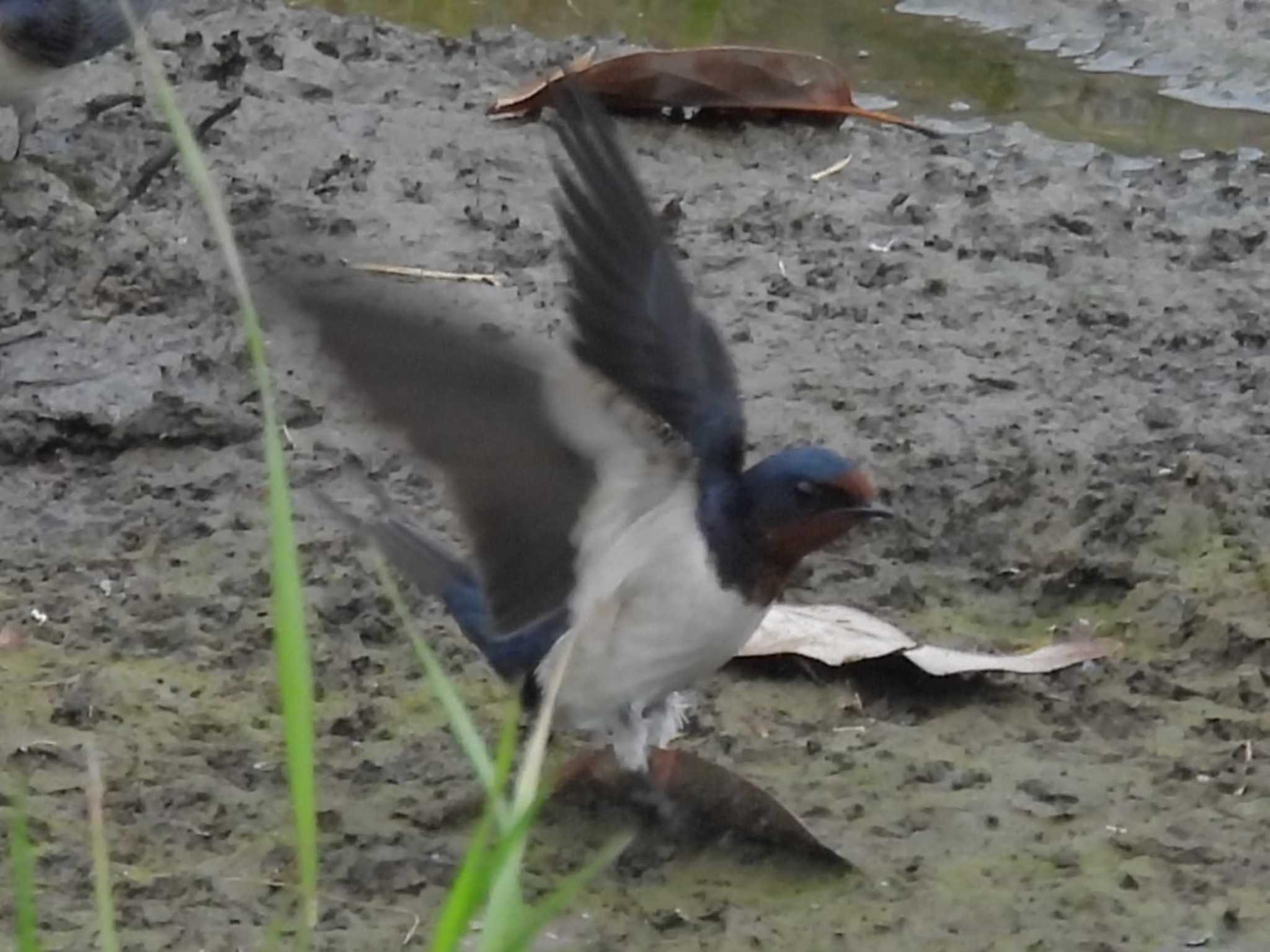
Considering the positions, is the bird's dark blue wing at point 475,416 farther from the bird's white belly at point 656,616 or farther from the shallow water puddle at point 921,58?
the shallow water puddle at point 921,58

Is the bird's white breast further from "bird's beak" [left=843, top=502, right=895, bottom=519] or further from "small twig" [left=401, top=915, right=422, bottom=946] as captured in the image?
"small twig" [left=401, top=915, right=422, bottom=946]

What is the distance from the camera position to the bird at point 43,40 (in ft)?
14.8

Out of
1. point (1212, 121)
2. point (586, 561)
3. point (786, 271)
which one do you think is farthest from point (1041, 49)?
point (586, 561)

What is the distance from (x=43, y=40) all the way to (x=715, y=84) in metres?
1.41

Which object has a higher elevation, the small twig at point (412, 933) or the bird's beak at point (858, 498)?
the bird's beak at point (858, 498)

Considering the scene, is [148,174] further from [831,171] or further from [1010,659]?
[1010,659]

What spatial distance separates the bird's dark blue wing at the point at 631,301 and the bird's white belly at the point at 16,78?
2487 millimetres

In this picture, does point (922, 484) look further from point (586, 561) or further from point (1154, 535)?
point (586, 561)

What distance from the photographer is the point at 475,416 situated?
1.96 meters

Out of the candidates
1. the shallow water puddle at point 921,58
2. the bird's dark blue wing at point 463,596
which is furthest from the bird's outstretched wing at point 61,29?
the bird's dark blue wing at point 463,596

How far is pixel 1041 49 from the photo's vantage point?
580cm

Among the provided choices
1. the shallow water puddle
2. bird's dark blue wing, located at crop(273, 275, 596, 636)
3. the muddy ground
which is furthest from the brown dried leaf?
bird's dark blue wing, located at crop(273, 275, 596, 636)

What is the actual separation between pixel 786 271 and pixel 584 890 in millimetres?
1941

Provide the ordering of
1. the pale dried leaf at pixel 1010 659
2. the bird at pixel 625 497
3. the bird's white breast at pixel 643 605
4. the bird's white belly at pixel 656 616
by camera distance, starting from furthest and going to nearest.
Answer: the pale dried leaf at pixel 1010 659 < the bird's white belly at pixel 656 616 < the bird's white breast at pixel 643 605 < the bird at pixel 625 497
